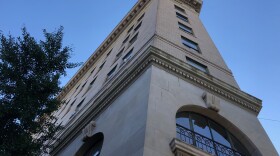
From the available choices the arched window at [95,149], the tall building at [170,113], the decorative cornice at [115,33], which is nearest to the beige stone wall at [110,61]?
the decorative cornice at [115,33]

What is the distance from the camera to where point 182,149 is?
10.9 metres

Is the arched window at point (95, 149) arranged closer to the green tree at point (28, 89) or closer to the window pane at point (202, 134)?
the green tree at point (28, 89)

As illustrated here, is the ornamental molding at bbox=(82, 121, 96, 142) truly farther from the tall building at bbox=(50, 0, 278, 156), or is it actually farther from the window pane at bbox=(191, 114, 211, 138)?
the window pane at bbox=(191, 114, 211, 138)

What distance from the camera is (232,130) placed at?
578 inches

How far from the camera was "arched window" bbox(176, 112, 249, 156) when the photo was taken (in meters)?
12.6

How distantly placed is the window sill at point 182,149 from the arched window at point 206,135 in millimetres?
961

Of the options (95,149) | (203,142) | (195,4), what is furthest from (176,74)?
(195,4)

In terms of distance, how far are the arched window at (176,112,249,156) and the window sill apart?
0.96 metres

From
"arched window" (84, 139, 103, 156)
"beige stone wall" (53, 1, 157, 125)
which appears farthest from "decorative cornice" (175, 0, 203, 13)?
"arched window" (84, 139, 103, 156)

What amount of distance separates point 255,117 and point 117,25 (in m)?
19.3

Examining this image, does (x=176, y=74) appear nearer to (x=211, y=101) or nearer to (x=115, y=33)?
(x=211, y=101)

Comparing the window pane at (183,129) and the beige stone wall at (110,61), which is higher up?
the beige stone wall at (110,61)

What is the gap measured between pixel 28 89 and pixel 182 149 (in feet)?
18.1

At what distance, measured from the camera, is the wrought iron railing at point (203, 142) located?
1245 centimetres
